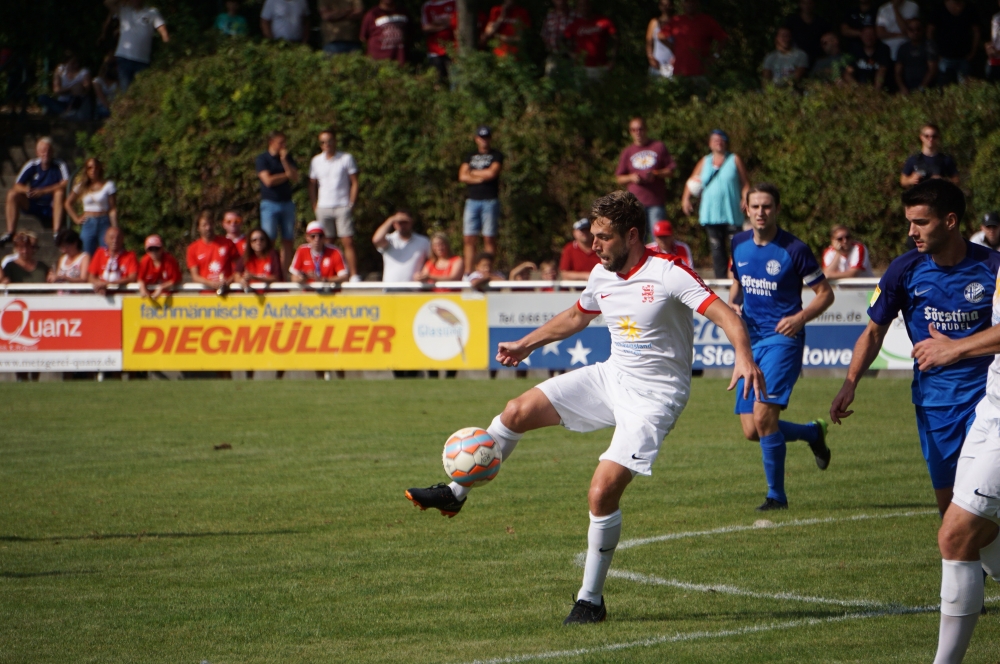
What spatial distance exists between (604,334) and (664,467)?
574 centimetres

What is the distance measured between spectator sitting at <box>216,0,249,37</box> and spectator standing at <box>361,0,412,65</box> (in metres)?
2.44

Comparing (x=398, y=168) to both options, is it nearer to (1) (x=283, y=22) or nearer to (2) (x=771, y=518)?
(1) (x=283, y=22)

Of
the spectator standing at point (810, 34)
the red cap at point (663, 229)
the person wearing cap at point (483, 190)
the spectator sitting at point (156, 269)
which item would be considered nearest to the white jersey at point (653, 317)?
the red cap at point (663, 229)

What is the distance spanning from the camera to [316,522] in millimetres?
8836

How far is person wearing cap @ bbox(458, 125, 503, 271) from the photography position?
60.8 feet

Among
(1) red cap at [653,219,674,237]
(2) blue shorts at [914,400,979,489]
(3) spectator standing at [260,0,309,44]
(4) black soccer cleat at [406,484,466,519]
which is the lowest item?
(4) black soccer cleat at [406,484,466,519]

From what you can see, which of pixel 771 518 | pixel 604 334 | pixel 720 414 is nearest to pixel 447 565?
pixel 771 518

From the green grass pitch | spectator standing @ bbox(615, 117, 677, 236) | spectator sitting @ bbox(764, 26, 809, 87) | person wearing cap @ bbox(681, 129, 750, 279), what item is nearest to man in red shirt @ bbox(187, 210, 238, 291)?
the green grass pitch

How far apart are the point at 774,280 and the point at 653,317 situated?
3.19 metres

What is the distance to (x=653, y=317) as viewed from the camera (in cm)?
653

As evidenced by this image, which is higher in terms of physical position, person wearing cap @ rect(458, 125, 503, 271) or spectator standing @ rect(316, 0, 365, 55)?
spectator standing @ rect(316, 0, 365, 55)

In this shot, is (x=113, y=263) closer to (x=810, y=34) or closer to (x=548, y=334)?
(x=810, y=34)

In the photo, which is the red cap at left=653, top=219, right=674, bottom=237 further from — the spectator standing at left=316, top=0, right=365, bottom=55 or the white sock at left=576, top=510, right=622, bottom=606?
the white sock at left=576, top=510, right=622, bottom=606

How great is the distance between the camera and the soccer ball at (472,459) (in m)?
6.64
